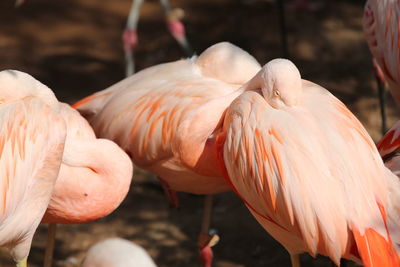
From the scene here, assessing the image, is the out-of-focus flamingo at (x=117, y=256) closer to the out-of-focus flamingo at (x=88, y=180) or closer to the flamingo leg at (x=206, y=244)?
the out-of-focus flamingo at (x=88, y=180)

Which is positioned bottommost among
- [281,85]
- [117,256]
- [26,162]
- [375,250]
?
[375,250]

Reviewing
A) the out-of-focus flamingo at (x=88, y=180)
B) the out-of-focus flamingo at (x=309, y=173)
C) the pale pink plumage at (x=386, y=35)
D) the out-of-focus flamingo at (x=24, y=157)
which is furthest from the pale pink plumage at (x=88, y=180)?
the pale pink plumage at (x=386, y=35)

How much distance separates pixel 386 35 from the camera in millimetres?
4184

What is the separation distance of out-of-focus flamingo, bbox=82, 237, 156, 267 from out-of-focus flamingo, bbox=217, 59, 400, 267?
0.61 m

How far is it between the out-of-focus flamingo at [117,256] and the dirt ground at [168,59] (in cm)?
165

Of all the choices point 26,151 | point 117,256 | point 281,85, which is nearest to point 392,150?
point 281,85

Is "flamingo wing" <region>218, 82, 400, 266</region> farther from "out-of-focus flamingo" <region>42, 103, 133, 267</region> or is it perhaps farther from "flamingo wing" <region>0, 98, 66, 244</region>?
"flamingo wing" <region>0, 98, 66, 244</region>

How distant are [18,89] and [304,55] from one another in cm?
351

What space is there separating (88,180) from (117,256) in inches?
30.1

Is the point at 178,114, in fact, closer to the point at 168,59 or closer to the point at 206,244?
the point at 206,244

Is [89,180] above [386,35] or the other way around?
the other way around

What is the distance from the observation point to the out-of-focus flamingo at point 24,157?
10.3 feet

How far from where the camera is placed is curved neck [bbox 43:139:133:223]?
3.48 meters

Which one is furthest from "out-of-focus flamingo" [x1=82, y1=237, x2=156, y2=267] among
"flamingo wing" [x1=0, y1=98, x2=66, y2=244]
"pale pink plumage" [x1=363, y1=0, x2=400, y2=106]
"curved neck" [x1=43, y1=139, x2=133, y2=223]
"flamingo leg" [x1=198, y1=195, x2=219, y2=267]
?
"pale pink plumage" [x1=363, y1=0, x2=400, y2=106]
